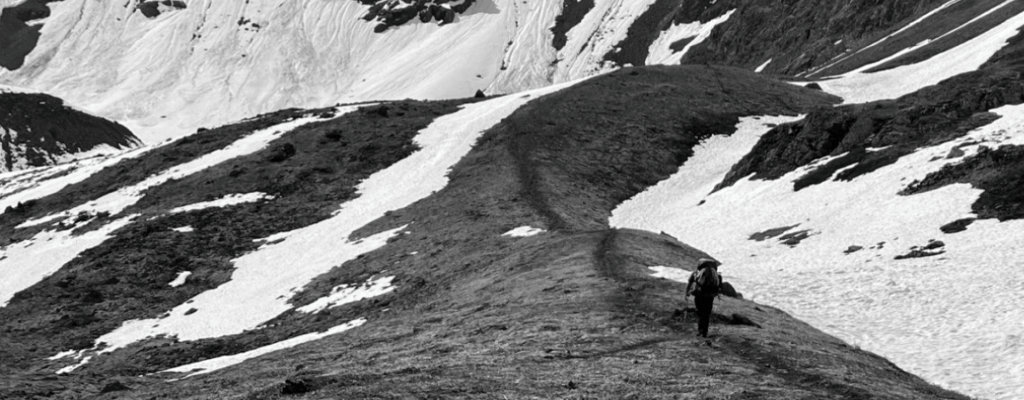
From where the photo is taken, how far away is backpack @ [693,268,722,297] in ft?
63.7

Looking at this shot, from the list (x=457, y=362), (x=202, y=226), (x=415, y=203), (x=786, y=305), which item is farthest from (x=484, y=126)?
(x=457, y=362)

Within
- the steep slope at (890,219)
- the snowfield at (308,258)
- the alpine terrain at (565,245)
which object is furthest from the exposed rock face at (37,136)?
the steep slope at (890,219)

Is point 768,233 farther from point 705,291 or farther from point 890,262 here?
point 705,291

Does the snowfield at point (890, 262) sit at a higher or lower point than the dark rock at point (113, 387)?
lower

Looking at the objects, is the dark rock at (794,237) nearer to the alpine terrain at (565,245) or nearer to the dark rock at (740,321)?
the alpine terrain at (565,245)

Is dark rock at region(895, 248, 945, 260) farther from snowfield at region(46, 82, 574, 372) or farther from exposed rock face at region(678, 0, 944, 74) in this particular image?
exposed rock face at region(678, 0, 944, 74)

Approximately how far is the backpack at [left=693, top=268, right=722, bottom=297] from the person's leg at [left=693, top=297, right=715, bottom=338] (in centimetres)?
12

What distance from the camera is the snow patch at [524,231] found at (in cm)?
4076

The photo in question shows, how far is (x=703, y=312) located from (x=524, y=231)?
74.0 feet

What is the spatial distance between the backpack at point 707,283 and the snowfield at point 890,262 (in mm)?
4774

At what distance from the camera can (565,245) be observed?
3500 cm

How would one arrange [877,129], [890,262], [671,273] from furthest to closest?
[877,129] < [890,262] < [671,273]

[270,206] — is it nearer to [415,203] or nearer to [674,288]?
[415,203]

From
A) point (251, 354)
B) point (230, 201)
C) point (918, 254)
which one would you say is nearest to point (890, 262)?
point (918, 254)
